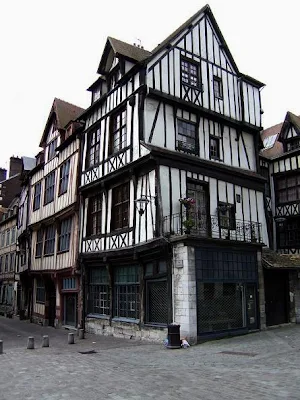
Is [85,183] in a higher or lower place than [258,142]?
lower

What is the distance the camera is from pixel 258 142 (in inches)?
693

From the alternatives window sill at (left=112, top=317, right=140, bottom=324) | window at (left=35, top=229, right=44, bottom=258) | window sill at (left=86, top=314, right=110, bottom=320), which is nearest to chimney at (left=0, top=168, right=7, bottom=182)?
window at (left=35, top=229, right=44, bottom=258)

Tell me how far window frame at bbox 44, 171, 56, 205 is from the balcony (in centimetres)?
978

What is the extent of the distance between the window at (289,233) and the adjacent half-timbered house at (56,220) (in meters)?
11.3

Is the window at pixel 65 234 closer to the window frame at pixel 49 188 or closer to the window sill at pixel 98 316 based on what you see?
the window frame at pixel 49 188

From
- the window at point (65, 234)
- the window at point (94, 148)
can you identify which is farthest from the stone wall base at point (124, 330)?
the window at point (94, 148)

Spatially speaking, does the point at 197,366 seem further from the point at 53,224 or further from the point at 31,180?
the point at 31,180

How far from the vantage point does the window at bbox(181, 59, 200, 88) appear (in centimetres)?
1542

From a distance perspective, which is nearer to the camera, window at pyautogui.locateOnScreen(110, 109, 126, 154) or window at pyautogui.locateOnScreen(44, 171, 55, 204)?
window at pyautogui.locateOnScreen(110, 109, 126, 154)

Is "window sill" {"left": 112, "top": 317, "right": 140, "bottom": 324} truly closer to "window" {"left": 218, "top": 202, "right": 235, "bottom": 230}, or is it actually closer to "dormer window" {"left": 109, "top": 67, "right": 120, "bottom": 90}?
"window" {"left": 218, "top": 202, "right": 235, "bottom": 230}

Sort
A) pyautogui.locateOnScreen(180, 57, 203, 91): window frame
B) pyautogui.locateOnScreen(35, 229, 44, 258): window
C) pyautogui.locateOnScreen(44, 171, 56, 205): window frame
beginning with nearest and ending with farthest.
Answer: pyautogui.locateOnScreen(180, 57, 203, 91): window frame → pyautogui.locateOnScreen(44, 171, 56, 205): window frame → pyautogui.locateOnScreen(35, 229, 44, 258): window

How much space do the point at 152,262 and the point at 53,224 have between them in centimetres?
913

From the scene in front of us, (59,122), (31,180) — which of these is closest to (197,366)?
(59,122)

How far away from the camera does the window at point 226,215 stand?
1473 centimetres
